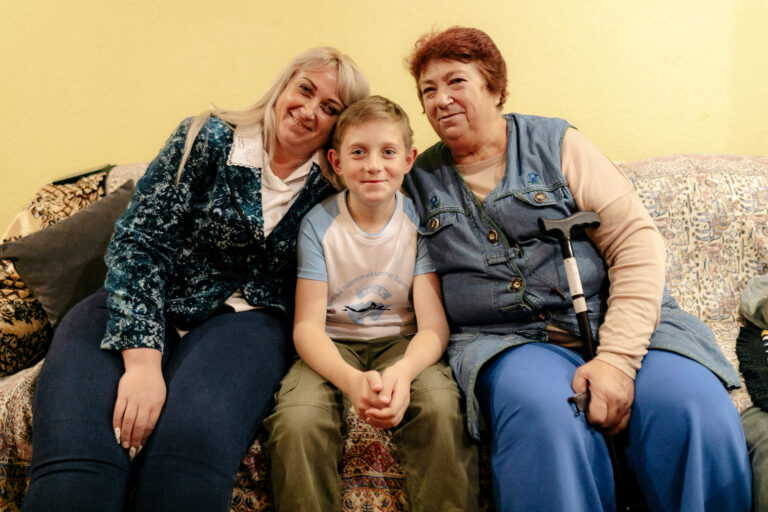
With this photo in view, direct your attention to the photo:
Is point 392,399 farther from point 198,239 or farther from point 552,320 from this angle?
point 198,239

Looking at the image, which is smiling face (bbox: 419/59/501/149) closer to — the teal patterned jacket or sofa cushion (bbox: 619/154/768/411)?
the teal patterned jacket

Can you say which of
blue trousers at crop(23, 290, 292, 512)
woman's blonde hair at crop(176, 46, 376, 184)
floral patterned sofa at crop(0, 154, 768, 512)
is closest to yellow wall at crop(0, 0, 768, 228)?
floral patterned sofa at crop(0, 154, 768, 512)

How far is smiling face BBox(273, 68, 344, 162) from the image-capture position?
1.54 m

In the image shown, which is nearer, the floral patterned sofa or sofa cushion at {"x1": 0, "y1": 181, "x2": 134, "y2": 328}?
the floral patterned sofa

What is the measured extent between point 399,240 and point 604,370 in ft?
2.09

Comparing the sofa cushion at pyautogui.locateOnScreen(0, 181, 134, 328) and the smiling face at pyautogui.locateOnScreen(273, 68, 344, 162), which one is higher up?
the smiling face at pyautogui.locateOnScreen(273, 68, 344, 162)

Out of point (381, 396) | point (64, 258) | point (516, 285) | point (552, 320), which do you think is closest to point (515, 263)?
point (516, 285)

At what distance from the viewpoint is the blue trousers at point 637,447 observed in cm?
117

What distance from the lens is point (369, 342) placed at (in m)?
1.61

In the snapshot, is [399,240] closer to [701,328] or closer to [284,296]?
[284,296]

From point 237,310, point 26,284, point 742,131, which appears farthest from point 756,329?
point 26,284

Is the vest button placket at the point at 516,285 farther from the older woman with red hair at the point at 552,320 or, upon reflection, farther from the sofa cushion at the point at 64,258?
the sofa cushion at the point at 64,258

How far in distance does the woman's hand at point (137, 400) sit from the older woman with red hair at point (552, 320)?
733 millimetres

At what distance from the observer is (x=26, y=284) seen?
177 centimetres
